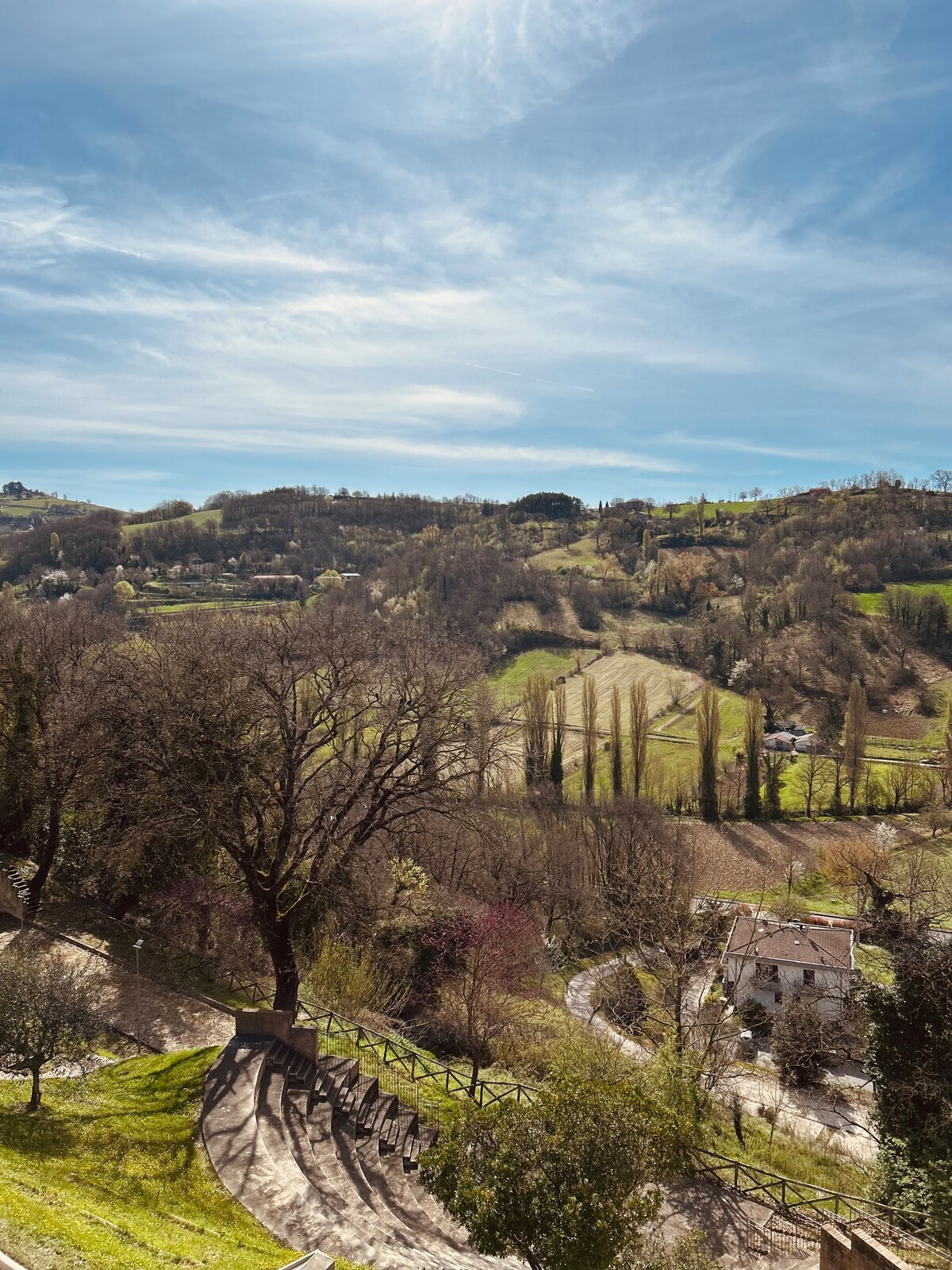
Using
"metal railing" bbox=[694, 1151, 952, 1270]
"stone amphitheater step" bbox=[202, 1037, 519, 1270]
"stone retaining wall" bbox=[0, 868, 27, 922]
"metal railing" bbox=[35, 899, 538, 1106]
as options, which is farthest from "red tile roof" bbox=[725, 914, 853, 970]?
"stone retaining wall" bbox=[0, 868, 27, 922]

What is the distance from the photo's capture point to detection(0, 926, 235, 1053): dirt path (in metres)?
16.7

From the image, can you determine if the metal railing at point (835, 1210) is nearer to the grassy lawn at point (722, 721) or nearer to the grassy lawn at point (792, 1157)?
the grassy lawn at point (792, 1157)

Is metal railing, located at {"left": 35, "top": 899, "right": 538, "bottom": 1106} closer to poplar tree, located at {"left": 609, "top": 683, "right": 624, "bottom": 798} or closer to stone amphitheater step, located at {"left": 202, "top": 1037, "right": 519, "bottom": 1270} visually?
stone amphitheater step, located at {"left": 202, "top": 1037, "right": 519, "bottom": 1270}

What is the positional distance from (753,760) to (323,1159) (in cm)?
6117

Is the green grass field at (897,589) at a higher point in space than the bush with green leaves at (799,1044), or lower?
higher

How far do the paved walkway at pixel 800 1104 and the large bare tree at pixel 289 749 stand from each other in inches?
578

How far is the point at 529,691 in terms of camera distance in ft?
232

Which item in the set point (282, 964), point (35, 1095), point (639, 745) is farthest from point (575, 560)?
point (35, 1095)

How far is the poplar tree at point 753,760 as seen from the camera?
2606 inches

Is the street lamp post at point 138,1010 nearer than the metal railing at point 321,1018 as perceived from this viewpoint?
Yes

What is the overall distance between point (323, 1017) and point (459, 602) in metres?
121

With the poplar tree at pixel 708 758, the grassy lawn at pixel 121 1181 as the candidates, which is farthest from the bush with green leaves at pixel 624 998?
the poplar tree at pixel 708 758

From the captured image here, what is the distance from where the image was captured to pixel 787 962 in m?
37.0

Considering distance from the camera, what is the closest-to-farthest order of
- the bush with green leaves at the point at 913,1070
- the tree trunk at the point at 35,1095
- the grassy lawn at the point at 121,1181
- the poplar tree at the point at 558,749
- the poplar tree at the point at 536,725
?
the grassy lawn at the point at 121,1181, the tree trunk at the point at 35,1095, the bush with green leaves at the point at 913,1070, the poplar tree at the point at 536,725, the poplar tree at the point at 558,749
